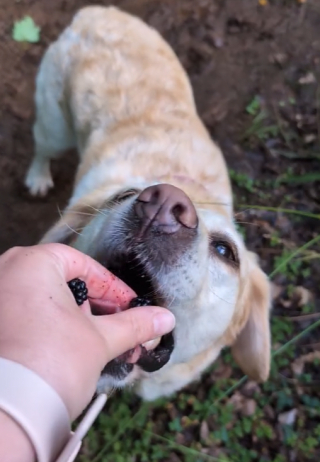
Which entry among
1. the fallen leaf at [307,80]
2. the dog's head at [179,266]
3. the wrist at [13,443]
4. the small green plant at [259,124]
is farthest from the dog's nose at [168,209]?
the fallen leaf at [307,80]

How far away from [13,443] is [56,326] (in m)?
0.28

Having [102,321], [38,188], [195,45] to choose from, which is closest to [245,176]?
[195,45]

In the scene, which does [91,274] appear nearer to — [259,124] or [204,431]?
[204,431]

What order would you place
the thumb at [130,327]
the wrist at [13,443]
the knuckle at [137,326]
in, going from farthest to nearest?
the knuckle at [137,326] → the thumb at [130,327] → the wrist at [13,443]

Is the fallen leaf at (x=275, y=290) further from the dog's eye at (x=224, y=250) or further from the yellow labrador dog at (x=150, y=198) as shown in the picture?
the dog's eye at (x=224, y=250)

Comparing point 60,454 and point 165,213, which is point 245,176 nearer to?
point 165,213

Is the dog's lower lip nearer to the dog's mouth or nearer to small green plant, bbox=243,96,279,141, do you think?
the dog's mouth

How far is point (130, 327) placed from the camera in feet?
4.79

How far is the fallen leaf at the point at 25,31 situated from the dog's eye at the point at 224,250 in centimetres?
328

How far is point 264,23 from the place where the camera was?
5117 millimetres

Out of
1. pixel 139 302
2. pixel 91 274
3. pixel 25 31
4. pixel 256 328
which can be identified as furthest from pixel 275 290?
pixel 25 31

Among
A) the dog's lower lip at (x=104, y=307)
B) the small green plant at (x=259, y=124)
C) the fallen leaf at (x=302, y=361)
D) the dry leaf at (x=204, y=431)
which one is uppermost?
the dog's lower lip at (x=104, y=307)

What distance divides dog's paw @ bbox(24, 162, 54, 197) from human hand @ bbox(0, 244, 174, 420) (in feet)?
9.33

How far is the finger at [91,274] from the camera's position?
1445mm
